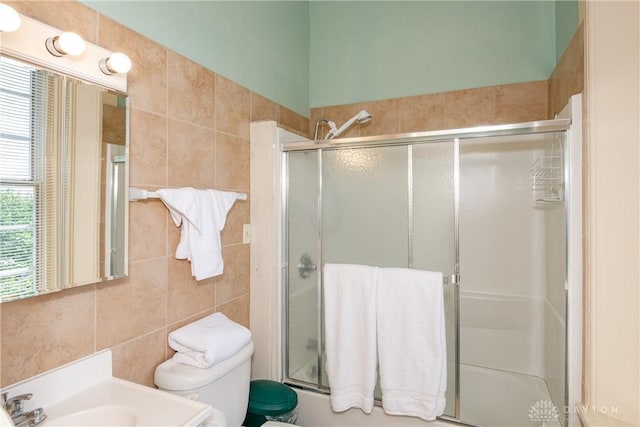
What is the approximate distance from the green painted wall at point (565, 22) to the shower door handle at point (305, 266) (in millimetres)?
1782

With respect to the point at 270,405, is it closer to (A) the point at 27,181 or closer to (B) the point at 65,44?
(A) the point at 27,181

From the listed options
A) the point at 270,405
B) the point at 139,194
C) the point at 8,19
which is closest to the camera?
the point at 8,19

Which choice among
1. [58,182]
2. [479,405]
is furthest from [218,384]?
[479,405]

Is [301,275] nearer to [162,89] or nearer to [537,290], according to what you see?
[162,89]

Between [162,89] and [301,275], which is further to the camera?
[301,275]

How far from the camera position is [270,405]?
1624 mm

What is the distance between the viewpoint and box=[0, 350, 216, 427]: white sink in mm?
958

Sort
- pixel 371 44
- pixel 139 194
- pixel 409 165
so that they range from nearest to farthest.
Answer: pixel 139 194 → pixel 409 165 → pixel 371 44

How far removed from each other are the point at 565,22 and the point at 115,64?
222 centimetres

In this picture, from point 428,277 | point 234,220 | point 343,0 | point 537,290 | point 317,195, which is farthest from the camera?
point 343,0

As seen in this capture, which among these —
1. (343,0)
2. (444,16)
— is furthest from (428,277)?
(343,0)

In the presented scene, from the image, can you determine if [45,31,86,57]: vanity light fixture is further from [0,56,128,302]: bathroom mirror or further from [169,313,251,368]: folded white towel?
[169,313,251,368]: folded white towel

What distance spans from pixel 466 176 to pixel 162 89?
1.91 m

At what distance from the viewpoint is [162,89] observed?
139cm
